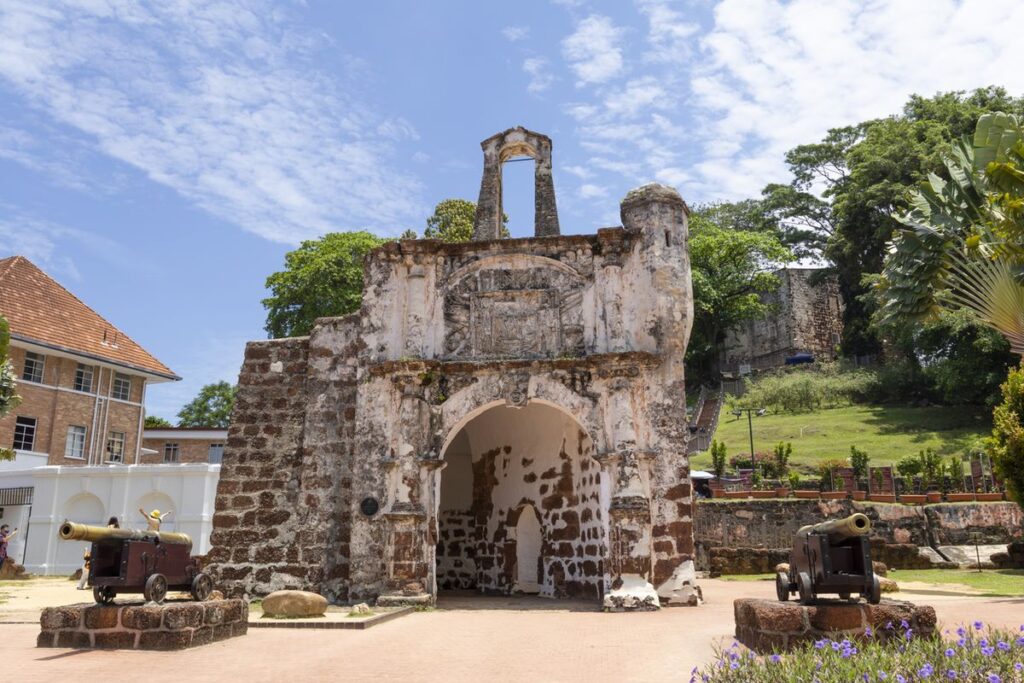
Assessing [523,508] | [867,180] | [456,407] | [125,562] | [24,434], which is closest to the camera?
[125,562]

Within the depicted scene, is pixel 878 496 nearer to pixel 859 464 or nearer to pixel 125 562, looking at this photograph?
pixel 859 464

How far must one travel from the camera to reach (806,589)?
295 inches

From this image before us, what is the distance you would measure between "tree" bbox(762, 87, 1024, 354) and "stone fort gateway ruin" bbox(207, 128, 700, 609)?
91.9ft

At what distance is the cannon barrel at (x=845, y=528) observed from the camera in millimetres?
7277

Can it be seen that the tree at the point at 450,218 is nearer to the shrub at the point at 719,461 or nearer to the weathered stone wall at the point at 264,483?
the shrub at the point at 719,461

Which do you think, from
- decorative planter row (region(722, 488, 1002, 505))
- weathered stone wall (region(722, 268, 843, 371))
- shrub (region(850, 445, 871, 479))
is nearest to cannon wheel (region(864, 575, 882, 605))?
decorative planter row (region(722, 488, 1002, 505))

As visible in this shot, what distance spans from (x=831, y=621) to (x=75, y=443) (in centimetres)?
3246

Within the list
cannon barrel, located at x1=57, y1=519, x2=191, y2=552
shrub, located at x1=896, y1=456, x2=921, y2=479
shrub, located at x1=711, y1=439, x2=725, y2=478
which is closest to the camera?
cannon barrel, located at x1=57, y1=519, x2=191, y2=552

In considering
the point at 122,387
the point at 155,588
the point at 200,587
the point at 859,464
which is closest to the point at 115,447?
the point at 122,387

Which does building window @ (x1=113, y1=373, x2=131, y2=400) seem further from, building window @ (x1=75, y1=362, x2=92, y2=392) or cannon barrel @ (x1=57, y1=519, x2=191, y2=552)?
cannon barrel @ (x1=57, y1=519, x2=191, y2=552)

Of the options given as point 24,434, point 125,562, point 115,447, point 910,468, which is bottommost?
point 125,562

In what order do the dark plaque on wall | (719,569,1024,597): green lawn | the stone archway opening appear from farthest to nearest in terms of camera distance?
the stone archway opening < (719,569,1024,597): green lawn < the dark plaque on wall

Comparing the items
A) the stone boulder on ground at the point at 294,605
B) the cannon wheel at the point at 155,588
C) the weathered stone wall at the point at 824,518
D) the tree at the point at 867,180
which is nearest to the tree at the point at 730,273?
the tree at the point at 867,180

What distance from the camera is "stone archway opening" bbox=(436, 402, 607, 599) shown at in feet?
49.2
